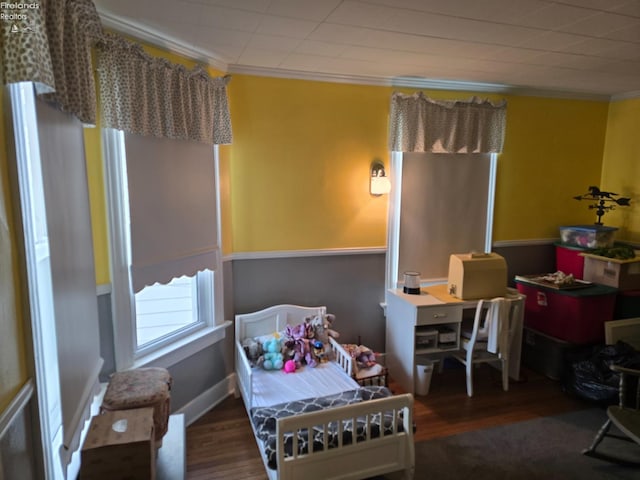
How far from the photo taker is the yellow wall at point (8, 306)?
1139 mm

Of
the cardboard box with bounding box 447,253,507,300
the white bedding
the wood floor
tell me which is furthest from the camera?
the cardboard box with bounding box 447,253,507,300

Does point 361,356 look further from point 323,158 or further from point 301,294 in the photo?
point 323,158

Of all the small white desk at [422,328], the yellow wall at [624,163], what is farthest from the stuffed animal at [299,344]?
the yellow wall at [624,163]

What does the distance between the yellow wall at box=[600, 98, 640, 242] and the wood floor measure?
174 centimetres

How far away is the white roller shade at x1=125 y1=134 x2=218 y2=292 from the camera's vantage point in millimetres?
2312

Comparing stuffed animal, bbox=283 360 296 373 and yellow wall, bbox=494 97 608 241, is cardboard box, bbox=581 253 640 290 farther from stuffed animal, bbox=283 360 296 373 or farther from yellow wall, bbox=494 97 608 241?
stuffed animal, bbox=283 360 296 373

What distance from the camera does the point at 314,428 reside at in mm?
2133

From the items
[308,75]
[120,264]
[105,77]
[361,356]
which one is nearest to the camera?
[105,77]

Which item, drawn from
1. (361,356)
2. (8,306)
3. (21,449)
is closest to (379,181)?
(361,356)

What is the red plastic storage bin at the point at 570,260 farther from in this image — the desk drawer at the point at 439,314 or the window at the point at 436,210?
the desk drawer at the point at 439,314

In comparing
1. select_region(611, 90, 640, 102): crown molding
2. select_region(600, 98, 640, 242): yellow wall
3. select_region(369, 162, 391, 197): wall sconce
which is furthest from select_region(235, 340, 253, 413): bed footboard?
select_region(611, 90, 640, 102): crown molding

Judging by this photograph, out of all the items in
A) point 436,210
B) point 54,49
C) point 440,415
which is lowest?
point 440,415

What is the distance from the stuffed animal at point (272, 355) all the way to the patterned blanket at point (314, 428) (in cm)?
49

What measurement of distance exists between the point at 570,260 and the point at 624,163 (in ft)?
3.56
